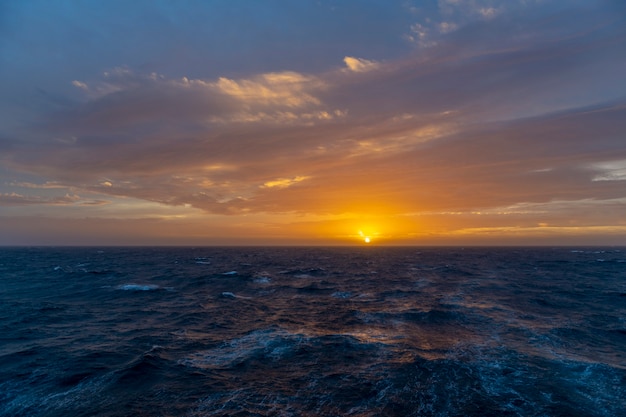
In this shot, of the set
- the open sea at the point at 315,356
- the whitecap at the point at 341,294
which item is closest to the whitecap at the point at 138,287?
the open sea at the point at 315,356

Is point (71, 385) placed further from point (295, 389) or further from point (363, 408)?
point (363, 408)

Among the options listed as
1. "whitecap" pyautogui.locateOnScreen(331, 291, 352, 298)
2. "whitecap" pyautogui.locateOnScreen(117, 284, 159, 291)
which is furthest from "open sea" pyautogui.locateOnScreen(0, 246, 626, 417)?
"whitecap" pyautogui.locateOnScreen(117, 284, 159, 291)

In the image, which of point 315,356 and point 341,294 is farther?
point 341,294

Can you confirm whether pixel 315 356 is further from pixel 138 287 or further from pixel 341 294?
pixel 138 287

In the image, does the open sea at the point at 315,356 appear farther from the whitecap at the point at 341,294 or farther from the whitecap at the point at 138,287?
the whitecap at the point at 138,287

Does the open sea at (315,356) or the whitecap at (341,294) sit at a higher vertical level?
the open sea at (315,356)

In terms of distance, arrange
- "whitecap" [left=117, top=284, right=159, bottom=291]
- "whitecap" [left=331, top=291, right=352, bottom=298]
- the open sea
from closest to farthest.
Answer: the open sea < "whitecap" [left=331, top=291, right=352, bottom=298] < "whitecap" [left=117, top=284, right=159, bottom=291]

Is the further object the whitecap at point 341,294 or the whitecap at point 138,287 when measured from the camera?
the whitecap at point 138,287

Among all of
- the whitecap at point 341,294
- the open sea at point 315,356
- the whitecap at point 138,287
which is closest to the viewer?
the open sea at point 315,356

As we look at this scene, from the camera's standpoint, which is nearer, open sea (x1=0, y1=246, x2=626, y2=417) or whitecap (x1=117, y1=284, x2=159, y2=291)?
open sea (x1=0, y1=246, x2=626, y2=417)

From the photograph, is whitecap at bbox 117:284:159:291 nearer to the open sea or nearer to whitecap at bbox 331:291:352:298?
the open sea

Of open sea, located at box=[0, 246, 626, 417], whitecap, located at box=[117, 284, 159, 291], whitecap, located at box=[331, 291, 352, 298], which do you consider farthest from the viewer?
whitecap, located at box=[117, 284, 159, 291]

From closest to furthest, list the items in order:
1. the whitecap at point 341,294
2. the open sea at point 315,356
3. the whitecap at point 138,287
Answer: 1. the open sea at point 315,356
2. the whitecap at point 341,294
3. the whitecap at point 138,287

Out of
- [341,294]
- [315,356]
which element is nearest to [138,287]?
[341,294]
